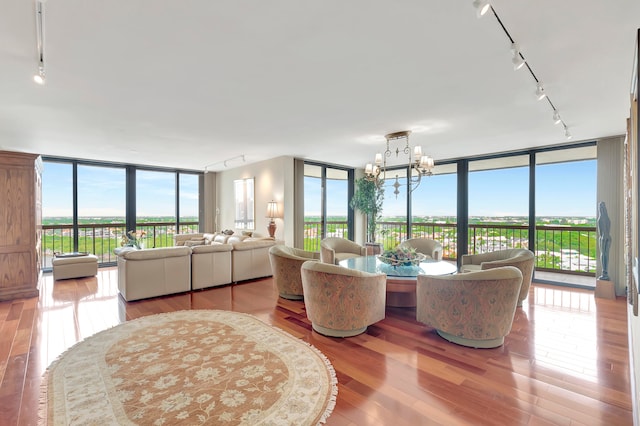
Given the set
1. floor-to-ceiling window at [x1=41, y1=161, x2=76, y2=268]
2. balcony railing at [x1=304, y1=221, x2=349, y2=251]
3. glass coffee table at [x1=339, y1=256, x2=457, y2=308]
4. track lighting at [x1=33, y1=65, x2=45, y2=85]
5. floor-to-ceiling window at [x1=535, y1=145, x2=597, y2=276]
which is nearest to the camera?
track lighting at [x1=33, y1=65, x2=45, y2=85]

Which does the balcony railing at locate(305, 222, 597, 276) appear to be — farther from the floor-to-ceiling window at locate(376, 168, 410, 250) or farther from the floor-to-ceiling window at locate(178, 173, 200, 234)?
the floor-to-ceiling window at locate(178, 173, 200, 234)

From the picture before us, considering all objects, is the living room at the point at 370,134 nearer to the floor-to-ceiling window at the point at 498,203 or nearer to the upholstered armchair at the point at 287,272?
the upholstered armchair at the point at 287,272

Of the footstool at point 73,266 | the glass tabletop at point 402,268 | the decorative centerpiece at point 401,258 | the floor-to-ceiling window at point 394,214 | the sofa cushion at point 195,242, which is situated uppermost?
the floor-to-ceiling window at point 394,214

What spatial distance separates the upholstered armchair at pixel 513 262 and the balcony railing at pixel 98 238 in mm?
6928

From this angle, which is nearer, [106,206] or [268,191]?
[268,191]

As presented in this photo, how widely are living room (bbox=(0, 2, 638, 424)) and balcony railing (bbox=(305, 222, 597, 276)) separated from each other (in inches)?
38.2

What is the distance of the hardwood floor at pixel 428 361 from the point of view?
1898 mm

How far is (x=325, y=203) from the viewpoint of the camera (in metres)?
7.54

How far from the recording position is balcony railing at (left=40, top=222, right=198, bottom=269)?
665 centimetres

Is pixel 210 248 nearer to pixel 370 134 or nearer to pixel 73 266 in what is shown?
pixel 73 266

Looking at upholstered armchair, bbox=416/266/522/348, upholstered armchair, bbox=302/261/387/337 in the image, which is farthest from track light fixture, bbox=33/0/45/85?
upholstered armchair, bbox=416/266/522/348

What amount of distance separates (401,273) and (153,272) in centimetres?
364

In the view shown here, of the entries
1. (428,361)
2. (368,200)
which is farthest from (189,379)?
(368,200)

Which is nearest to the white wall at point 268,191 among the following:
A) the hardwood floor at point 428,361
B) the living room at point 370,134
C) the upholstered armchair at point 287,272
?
the living room at point 370,134
